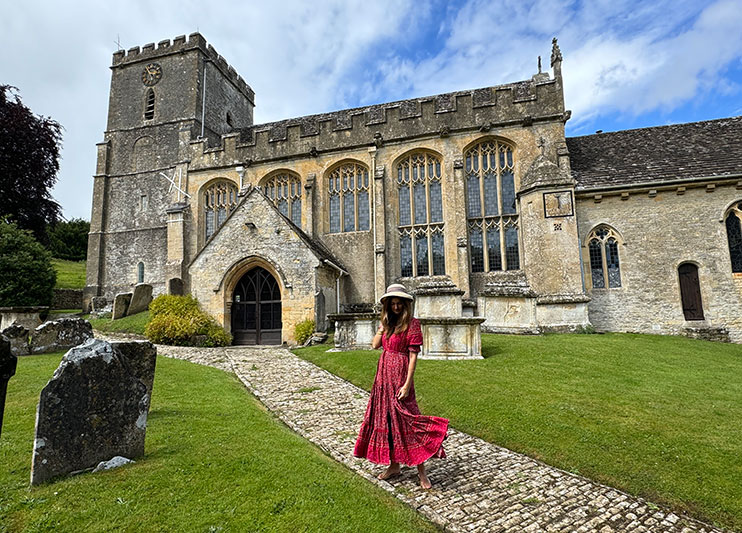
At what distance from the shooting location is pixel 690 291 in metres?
15.5

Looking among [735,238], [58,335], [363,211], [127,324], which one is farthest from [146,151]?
[735,238]

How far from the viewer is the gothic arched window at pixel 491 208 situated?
17812mm

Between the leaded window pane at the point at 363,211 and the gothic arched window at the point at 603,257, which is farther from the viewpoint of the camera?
the leaded window pane at the point at 363,211

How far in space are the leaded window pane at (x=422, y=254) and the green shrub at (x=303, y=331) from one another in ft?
20.4

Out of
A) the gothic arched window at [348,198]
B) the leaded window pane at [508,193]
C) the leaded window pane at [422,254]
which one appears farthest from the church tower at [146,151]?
the leaded window pane at [508,193]

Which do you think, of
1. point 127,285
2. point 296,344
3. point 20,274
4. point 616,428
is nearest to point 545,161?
point 296,344

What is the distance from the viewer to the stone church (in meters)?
15.4

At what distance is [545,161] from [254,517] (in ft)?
55.5

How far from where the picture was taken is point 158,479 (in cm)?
372

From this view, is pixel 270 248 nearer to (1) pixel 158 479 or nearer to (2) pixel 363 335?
(2) pixel 363 335

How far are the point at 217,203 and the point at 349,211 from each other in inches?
300

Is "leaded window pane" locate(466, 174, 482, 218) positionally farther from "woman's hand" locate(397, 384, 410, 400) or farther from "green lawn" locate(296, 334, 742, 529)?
"woman's hand" locate(397, 384, 410, 400)

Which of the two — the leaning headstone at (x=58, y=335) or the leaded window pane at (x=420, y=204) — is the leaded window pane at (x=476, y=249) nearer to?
the leaded window pane at (x=420, y=204)

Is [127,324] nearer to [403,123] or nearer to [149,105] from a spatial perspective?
[149,105]
